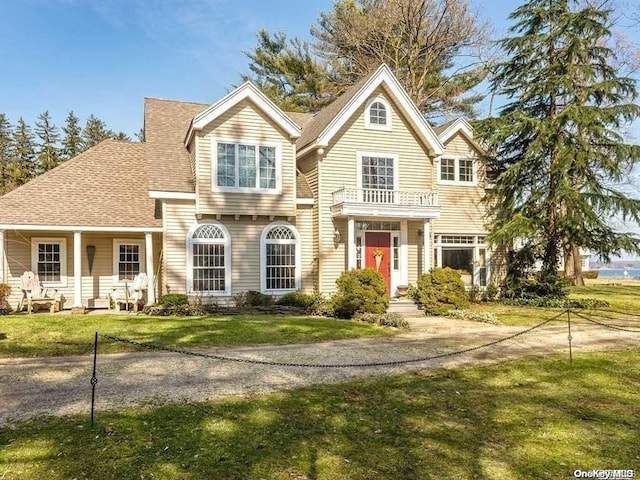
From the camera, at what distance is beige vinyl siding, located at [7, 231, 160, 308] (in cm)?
1706

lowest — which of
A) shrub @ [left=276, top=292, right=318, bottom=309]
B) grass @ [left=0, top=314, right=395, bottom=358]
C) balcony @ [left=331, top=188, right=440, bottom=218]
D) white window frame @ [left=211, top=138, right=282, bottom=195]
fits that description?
grass @ [left=0, top=314, right=395, bottom=358]

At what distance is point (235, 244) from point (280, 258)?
1.84 metres

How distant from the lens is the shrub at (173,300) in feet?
51.8

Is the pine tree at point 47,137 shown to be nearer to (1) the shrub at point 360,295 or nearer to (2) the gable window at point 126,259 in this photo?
(2) the gable window at point 126,259

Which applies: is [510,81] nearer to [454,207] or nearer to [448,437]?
[454,207]

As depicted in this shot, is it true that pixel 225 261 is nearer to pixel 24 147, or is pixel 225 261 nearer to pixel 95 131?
pixel 24 147

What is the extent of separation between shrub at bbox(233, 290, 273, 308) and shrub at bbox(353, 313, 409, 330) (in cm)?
344

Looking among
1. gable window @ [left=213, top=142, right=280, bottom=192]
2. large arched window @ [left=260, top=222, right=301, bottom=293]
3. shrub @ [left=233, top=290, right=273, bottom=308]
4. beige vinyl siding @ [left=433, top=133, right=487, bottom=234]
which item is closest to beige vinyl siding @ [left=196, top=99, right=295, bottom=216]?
gable window @ [left=213, top=142, right=280, bottom=192]

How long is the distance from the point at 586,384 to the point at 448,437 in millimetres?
Result: 3809

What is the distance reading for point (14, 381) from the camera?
7.68 meters

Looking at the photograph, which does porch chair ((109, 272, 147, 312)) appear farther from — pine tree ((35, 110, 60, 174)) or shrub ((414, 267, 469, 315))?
pine tree ((35, 110, 60, 174))

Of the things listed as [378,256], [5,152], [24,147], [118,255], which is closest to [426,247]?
[378,256]

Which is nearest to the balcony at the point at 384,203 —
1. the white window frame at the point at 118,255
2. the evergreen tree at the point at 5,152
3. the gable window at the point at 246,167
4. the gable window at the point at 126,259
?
the gable window at the point at 246,167

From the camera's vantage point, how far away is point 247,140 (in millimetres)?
17672
